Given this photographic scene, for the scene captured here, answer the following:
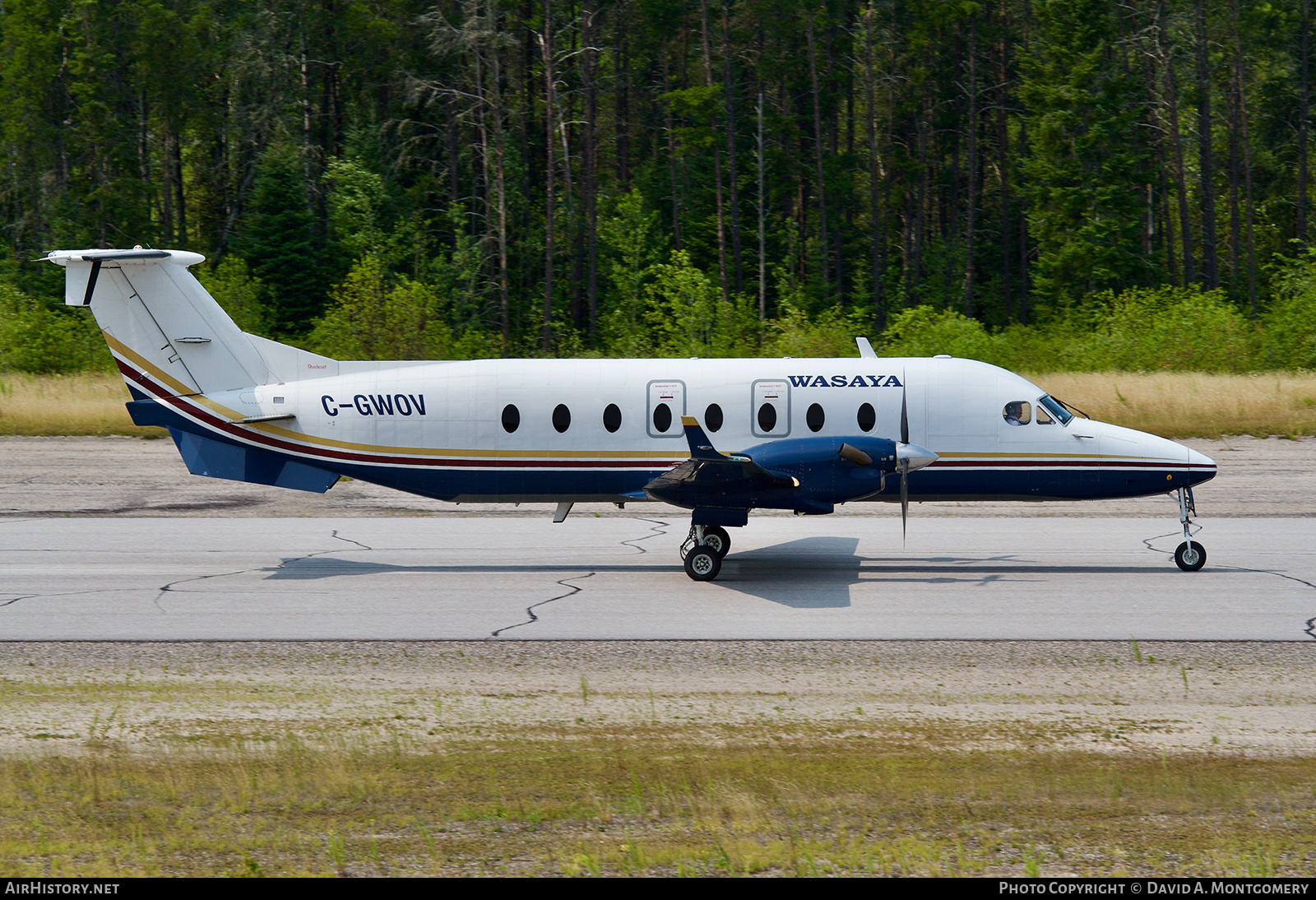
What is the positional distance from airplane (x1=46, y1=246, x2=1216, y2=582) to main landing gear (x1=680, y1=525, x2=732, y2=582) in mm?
33

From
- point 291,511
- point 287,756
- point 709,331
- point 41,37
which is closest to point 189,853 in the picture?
point 287,756

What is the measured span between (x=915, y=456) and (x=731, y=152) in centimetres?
4212

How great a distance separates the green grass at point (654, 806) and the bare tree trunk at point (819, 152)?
2004 inches

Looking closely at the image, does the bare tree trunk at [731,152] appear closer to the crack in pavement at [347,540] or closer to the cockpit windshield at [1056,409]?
the crack in pavement at [347,540]

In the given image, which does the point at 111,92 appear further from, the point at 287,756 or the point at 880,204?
the point at 287,756

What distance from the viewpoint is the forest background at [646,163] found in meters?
53.4

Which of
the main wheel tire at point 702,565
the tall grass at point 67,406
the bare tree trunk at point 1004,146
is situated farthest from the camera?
the bare tree trunk at point 1004,146

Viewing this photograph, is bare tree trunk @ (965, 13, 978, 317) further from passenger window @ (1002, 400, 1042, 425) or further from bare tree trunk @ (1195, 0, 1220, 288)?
passenger window @ (1002, 400, 1042, 425)

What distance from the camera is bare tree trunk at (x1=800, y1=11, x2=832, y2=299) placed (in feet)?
186

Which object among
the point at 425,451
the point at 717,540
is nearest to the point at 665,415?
the point at 717,540

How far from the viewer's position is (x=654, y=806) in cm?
763

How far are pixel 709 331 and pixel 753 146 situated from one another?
1712 cm

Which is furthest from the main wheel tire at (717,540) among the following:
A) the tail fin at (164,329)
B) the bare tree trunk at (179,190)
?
→ the bare tree trunk at (179,190)

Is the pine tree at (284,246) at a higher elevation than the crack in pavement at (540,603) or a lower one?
higher
